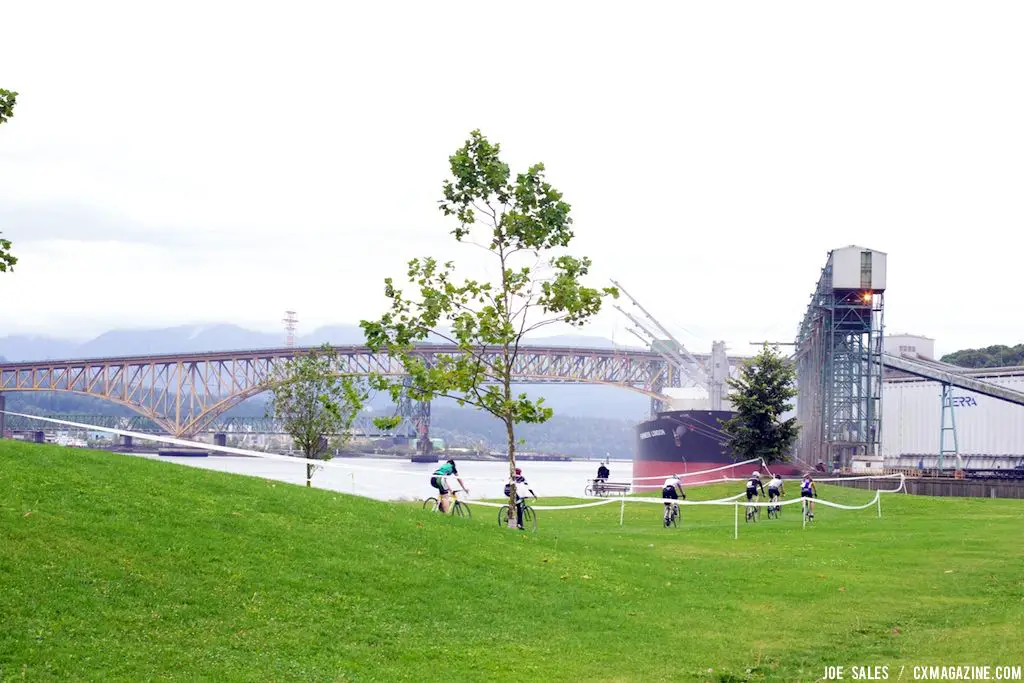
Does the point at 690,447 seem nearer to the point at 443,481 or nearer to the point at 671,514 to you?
the point at 671,514

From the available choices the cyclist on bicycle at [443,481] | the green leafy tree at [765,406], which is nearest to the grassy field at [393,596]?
the cyclist on bicycle at [443,481]

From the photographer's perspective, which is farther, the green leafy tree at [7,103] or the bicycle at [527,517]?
the bicycle at [527,517]

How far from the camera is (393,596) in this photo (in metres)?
17.5

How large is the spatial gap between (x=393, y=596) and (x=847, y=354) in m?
76.1

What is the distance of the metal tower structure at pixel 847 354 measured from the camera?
83625mm

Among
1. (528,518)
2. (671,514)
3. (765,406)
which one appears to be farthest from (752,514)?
(765,406)

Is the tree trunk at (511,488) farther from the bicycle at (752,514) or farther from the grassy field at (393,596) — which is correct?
the bicycle at (752,514)

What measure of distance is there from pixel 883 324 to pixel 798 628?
71889mm

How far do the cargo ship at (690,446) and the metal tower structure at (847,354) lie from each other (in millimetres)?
5125

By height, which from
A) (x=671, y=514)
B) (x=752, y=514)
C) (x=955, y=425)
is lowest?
(x=752, y=514)

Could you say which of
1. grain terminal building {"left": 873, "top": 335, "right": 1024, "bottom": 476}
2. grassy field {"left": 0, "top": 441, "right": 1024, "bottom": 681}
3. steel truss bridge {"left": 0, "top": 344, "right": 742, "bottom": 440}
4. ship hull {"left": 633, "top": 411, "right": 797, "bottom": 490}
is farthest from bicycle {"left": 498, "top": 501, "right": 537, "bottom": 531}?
steel truss bridge {"left": 0, "top": 344, "right": 742, "bottom": 440}

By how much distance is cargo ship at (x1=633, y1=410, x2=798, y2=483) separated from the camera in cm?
9512

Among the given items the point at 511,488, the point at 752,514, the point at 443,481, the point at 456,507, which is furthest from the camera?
the point at 752,514

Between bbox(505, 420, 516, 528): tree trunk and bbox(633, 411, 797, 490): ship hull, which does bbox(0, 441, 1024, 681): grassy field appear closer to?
bbox(505, 420, 516, 528): tree trunk
